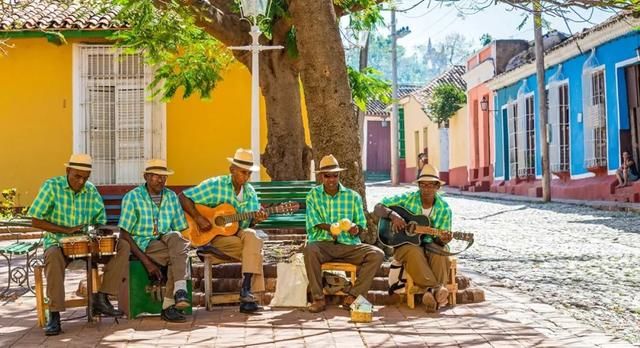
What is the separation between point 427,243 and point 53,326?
2977 mm

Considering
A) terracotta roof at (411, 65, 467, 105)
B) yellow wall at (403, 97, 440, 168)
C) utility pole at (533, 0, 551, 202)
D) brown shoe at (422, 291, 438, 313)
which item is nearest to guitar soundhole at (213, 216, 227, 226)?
brown shoe at (422, 291, 438, 313)

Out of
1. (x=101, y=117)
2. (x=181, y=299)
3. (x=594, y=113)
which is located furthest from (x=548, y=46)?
(x=181, y=299)

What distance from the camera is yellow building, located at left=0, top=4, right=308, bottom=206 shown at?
1517 centimetres

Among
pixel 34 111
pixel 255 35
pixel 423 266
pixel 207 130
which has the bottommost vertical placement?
pixel 423 266

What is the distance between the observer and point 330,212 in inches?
304

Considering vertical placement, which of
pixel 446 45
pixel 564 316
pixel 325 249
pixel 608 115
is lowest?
pixel 564 316

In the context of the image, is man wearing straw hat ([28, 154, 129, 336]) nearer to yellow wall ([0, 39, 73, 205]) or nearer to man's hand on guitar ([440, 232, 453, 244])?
man's hand on guitar ([440, 232, 453, 244])

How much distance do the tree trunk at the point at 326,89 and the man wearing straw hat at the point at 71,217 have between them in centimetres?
254

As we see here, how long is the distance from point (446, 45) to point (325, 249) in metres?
128

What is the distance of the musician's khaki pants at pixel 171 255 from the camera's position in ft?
23.6

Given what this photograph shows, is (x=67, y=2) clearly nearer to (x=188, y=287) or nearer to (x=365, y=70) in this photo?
(x=365, y=70)

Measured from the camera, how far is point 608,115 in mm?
22500

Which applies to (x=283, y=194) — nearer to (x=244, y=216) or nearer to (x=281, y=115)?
(x=244, y=216)

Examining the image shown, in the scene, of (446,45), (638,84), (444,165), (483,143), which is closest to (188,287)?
(638,84)
